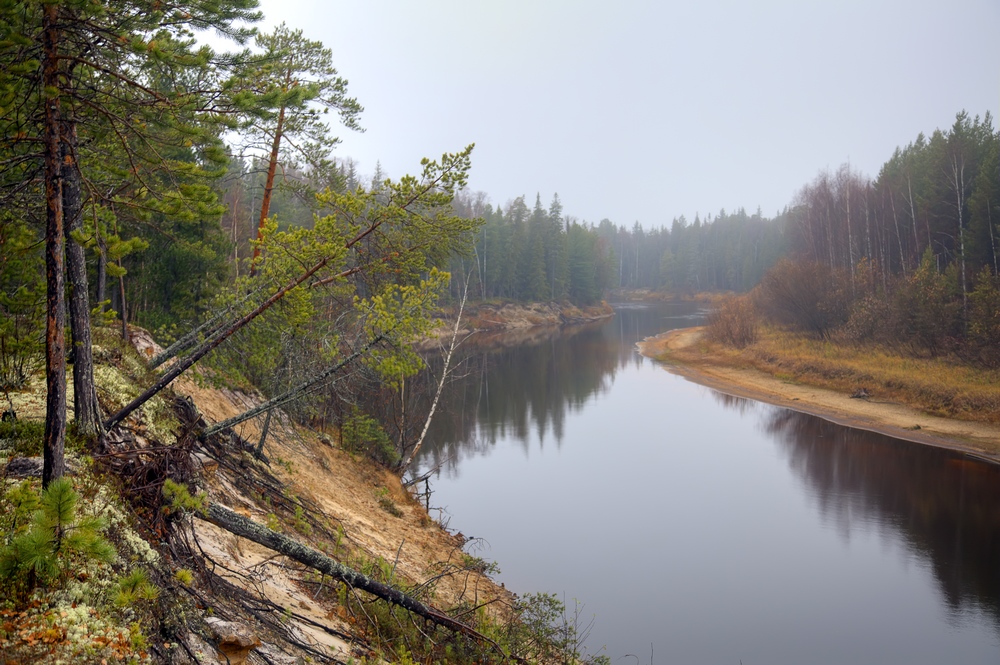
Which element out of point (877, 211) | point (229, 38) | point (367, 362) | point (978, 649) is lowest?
point (978, 649)

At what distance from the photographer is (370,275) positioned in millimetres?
6254

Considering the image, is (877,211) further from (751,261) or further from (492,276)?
(751,261)

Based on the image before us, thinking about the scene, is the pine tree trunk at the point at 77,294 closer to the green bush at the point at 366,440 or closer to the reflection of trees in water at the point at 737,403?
the green bush at the point at 366,440

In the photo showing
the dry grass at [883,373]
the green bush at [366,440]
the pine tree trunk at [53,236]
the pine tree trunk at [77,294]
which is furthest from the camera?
the dry grass at [883,373]

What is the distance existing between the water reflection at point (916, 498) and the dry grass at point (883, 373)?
3.75m

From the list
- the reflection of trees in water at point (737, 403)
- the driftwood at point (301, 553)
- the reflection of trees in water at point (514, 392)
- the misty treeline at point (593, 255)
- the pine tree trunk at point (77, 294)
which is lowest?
the reflection of trees in water at point (737, 403)

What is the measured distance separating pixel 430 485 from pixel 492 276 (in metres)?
48.8

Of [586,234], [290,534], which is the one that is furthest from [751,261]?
[290,534]

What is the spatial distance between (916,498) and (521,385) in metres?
18.1

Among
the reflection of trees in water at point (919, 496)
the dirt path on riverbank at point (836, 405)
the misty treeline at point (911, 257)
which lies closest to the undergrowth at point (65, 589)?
the reflection of trees in water at point (919, 496)

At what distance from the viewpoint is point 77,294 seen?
4.75 meters

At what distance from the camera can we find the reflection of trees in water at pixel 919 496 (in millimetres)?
13695

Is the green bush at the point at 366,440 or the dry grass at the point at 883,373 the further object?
the dry grass at the point at 883,373

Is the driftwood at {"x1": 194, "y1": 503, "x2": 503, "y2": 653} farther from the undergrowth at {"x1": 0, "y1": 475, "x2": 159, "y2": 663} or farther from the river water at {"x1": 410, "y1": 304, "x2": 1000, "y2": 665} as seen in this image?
the river water at {"x1": 410, "y1": 304, "x2": 1000, "y2": 665}
